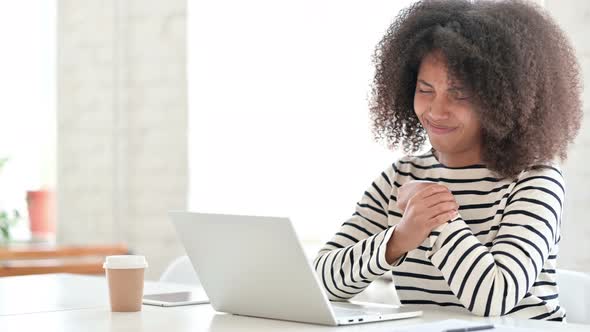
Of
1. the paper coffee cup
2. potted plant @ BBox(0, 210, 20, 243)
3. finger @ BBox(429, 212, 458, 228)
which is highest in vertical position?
finger @ BBox(429, 212, 458, 228)

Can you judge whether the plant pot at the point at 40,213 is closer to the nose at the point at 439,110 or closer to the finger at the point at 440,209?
the nose at the point at 439,110

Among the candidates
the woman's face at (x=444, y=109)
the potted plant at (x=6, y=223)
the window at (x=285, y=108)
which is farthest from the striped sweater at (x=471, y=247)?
the potted plant at (x=6, y=223)

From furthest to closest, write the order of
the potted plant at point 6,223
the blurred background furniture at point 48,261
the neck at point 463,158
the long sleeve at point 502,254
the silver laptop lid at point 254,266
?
1. the potted plant at point 6,223
2. the blurred background furniture at point 48,261
3. the neck at point 463,158
4. the long sleeve at point 502,254
5. the silver laptop lid at point 254,266

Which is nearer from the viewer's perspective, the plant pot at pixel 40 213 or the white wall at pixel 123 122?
the white wall at pixel 123 122

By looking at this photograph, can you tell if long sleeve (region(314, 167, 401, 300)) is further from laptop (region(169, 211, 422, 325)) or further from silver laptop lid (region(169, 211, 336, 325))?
silver laptop lid (region(169, 211, 336, 325))

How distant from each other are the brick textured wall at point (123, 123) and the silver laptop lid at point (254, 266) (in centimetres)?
274

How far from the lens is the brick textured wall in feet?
14.5

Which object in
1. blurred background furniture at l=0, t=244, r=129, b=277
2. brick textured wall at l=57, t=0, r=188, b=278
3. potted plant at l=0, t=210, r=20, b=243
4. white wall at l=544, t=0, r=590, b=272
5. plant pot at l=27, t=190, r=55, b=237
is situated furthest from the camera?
plant pot at l=27, t=190, r=55, b=237

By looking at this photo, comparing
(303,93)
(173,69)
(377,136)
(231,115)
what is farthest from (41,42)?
(377,136)

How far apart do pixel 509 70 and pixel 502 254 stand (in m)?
0.38

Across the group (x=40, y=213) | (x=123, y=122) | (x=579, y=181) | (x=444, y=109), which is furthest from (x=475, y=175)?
(x=40, y=213)

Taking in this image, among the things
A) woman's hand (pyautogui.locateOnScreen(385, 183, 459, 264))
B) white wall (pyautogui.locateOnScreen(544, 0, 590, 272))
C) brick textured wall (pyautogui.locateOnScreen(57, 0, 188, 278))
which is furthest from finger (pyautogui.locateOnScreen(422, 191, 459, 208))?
brick textured wall (pyautogui.locateOnScreen(57, 0, 188, 278))

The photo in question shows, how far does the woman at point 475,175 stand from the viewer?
5.57ft

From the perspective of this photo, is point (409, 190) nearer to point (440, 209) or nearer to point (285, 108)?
point (440, 209)
